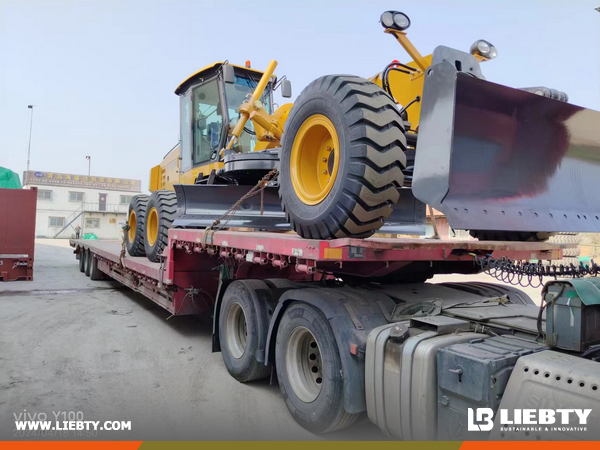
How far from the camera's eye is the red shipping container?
11344mm

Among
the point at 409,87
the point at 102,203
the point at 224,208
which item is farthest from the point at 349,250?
the point at 102,203

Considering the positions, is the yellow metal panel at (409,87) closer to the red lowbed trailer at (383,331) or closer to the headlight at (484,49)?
the headlight at (484,49)

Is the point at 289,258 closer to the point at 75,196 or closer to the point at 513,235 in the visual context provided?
the point at 513,235

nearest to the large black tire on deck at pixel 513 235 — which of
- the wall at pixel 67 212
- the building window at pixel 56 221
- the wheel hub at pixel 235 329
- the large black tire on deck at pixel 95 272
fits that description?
the wheel hub at pixel 235 329

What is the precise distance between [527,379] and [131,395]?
10.8 ft

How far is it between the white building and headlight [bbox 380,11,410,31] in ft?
124

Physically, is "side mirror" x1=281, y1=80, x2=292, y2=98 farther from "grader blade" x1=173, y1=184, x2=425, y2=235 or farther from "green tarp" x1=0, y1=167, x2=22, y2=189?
"green tarp" x1=0, y1=167, x2=22, y2=189

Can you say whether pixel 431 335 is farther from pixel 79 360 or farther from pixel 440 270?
pixel 79 360

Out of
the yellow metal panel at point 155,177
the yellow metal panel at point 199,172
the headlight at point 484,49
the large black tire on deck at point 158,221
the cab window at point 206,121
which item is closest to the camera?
the headlight at point 484,49

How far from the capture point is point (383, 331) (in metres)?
3.07

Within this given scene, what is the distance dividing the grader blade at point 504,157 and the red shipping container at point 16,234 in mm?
11295

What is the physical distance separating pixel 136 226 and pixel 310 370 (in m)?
5.15

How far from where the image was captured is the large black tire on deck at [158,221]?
6.65m

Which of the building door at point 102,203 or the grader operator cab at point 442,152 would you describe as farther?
the building door at point 102,203
